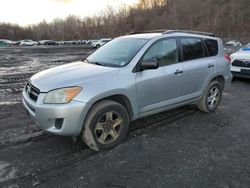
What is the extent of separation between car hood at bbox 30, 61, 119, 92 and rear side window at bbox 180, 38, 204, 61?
1680mm

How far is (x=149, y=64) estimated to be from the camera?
13.0ft

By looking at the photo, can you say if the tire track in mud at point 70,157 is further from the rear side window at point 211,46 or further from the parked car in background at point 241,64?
the parked car in background at point 241,64

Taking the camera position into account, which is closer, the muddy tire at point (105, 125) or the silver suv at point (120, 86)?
the silver suv at point (120, 86)

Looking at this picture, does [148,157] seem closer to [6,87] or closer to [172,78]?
[172,78]

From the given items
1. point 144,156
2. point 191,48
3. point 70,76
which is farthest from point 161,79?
point 70,76

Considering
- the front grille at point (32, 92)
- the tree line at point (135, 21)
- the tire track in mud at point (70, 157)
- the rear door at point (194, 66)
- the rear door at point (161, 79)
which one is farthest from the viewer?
the tree line at point (135, 21)

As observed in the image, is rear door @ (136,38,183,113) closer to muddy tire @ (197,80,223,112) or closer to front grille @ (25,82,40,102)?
muddy tire @ (197,80,223,112)

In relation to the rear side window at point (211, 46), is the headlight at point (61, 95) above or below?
below

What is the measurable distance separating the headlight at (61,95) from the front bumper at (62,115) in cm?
6

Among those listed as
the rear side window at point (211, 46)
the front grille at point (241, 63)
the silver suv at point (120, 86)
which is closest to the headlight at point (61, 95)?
the silver suv at point (120, 86)

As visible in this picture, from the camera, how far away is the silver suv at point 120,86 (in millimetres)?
3445

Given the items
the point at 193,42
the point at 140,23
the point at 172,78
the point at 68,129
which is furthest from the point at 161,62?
the point at 140,23

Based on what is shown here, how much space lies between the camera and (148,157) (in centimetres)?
368

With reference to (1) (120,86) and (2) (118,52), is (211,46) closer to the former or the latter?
(2) (118,52)
